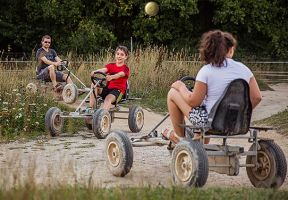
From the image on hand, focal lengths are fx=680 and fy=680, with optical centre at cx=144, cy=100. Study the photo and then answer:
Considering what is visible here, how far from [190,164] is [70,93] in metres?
7.97

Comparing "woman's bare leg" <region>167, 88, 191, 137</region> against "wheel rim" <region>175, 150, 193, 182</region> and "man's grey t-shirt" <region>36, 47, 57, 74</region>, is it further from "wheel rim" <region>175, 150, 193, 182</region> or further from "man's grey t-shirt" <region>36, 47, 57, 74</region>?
"man's grey t-shirt" <region>36, 47, 57, 74</region>

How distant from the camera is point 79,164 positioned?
Result: 7500 mm

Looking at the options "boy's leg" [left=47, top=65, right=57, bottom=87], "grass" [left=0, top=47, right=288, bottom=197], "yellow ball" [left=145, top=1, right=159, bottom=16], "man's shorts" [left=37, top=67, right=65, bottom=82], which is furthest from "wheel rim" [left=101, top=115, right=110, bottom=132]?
"yellow ball" [left=145, top=1, right=159, bottom=16]

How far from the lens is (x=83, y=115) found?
10.5 metres

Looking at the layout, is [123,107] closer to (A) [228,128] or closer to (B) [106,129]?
(B) [106,129]

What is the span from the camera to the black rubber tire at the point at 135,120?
1125 cm

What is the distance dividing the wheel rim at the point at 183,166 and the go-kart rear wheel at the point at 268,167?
74cm

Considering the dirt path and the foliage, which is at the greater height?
the foliage

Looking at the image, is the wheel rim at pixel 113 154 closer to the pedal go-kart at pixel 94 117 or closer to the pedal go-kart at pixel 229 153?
the pedal go-kart at pixel 229 153

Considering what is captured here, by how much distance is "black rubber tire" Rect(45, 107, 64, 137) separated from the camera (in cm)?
1016

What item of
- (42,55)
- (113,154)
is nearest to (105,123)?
(113,154)

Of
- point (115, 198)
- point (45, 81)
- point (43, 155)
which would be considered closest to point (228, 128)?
point (115, 198)

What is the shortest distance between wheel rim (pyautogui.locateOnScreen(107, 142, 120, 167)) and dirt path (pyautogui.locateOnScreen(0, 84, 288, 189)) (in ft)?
0.48

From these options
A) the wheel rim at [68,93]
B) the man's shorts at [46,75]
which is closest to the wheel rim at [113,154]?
the wheel rim at [68,93]
